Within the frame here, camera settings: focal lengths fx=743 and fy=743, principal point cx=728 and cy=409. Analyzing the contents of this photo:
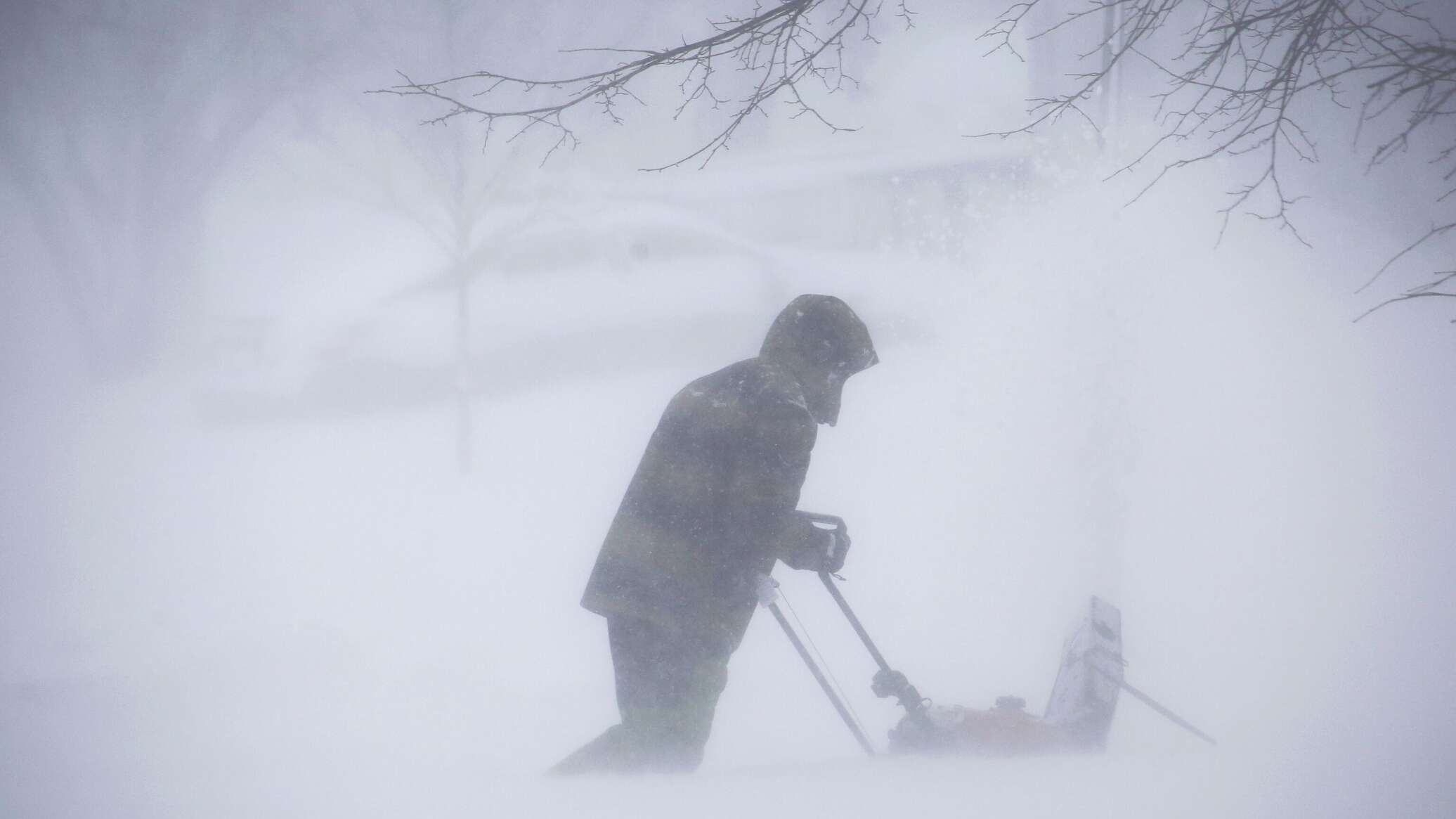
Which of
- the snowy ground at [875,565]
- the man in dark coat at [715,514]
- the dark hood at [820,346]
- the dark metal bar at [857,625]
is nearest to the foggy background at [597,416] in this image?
the snowy ground at [875,565]

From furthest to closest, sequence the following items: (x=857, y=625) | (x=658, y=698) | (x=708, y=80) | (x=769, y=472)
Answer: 1. (x=708, y=80)
2. (x=857, y=625)
3. (x=658, y=698)
4. (x=769, y=472)

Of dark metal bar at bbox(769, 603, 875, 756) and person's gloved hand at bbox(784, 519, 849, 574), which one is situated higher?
person's gloved hand at bbox(784, 519, 849, 574)

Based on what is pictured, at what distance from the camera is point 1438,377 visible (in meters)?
6.75

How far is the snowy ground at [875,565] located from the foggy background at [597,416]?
0.04 meters

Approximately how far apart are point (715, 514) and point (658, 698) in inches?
23.2

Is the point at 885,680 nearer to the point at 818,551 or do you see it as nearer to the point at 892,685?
the point at 892,685

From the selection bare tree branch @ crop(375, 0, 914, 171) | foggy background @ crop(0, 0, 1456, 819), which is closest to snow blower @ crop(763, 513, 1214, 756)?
foggy background @ crop(0, 0, 1456, 819)

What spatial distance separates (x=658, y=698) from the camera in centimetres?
219

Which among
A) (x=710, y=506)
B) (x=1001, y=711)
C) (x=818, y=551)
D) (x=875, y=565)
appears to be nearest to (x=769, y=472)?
(x=710, y=506)

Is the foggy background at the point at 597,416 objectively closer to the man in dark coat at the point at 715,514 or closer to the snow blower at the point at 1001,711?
the snow blower at the point at 1001,711

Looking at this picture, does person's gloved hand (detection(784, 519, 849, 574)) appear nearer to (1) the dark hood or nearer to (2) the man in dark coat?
(2) the man in dark coat

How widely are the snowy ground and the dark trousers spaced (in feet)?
0.36

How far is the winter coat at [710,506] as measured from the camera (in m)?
2.06

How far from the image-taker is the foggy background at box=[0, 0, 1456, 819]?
3539mm
